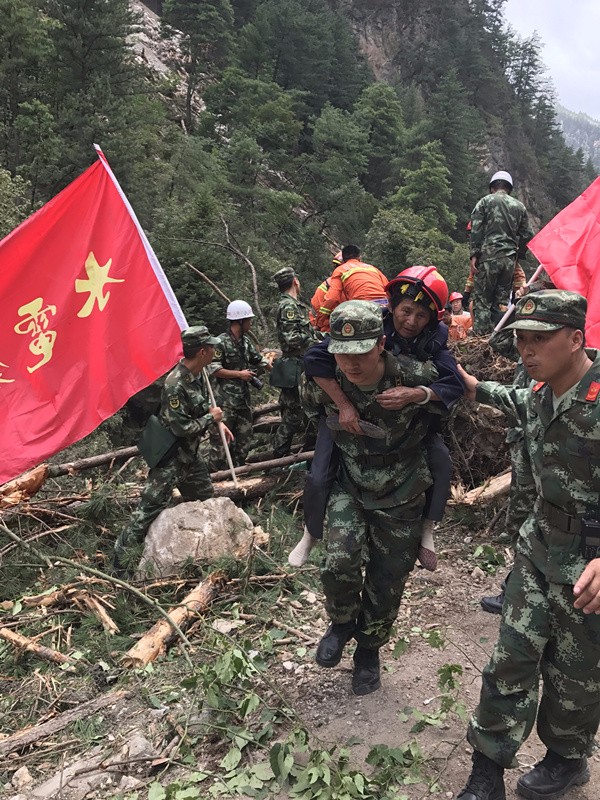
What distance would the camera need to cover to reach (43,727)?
10.5ft

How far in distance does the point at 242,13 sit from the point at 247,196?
30058mm

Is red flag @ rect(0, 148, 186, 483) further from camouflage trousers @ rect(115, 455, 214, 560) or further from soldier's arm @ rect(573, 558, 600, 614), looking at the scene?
soldier's arm @ rect(573, 558, 600, 614)

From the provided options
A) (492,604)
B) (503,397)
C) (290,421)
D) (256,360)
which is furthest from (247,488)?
(503,397)

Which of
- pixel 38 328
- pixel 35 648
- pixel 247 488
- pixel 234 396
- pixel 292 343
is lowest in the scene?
pixel 35 648

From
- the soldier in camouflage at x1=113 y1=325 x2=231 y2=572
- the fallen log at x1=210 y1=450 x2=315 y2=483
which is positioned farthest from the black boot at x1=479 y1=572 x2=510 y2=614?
the fallen log at x1=210 y1=450 x2=315 y2=483

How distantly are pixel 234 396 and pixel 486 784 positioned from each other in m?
5.35

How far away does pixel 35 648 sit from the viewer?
400cm

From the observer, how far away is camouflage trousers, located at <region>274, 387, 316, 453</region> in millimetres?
6797

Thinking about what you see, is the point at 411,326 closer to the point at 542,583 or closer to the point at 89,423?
the point at 542,583

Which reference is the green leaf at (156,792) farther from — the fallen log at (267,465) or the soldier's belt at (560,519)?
the fallen log at (267,465)

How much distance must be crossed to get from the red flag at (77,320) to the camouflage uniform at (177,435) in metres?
0.59

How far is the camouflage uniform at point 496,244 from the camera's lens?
6.52 metres

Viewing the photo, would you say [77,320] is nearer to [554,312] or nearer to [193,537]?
[193,537]

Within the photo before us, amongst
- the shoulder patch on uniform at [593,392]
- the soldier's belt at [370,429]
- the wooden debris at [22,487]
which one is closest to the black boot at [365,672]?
the soldier's belt at [370,429]
